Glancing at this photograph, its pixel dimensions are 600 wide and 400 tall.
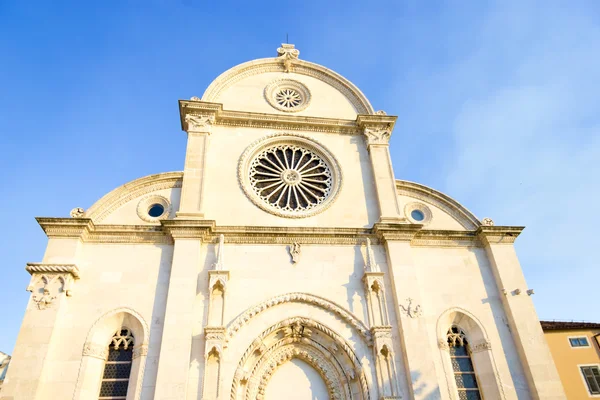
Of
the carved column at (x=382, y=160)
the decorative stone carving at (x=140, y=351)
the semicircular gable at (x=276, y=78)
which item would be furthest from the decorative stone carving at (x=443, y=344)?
the semicircular gable at (x=276, y=78)

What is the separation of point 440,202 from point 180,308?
977cm

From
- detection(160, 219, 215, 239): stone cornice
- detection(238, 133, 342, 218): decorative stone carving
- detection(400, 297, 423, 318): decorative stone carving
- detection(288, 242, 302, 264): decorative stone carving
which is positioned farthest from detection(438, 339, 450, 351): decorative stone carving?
detection(160, 219, 215, 239): stone cornice

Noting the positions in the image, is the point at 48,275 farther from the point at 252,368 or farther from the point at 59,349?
the point at 252,368

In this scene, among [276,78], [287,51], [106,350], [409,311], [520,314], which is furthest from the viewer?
[287,51]

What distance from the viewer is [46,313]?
12.1 meters

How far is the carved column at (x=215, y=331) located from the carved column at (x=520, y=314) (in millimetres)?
8844

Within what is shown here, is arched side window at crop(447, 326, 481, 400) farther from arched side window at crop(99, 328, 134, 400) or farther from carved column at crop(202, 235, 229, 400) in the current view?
arched side window at crop(99, 328, 134, 400)

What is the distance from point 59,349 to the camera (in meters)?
12.0

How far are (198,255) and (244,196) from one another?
2.77m

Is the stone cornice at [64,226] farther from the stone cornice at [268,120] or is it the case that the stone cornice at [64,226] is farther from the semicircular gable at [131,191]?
the stone cornice at [268,120]

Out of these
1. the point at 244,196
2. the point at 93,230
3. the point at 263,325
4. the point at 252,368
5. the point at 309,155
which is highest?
the point at 309,155

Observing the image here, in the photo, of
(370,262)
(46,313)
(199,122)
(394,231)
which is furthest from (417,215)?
(46,313)

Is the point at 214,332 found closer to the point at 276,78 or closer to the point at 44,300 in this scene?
the point at 44,300

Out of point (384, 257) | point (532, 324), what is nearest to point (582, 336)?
point (532, 324)
